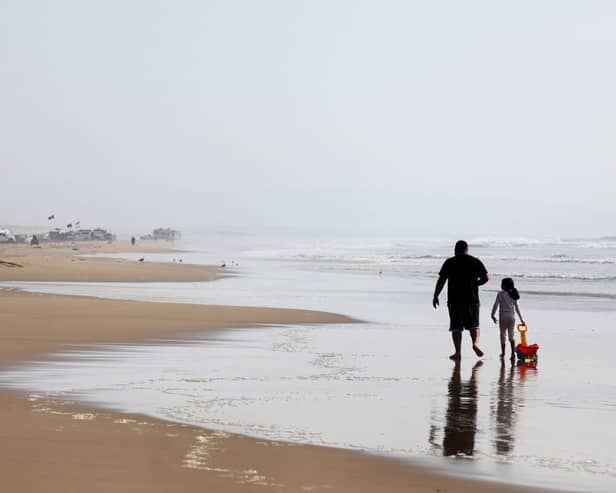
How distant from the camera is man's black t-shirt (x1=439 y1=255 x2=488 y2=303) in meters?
13.5

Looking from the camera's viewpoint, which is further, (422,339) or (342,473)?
(422,339)

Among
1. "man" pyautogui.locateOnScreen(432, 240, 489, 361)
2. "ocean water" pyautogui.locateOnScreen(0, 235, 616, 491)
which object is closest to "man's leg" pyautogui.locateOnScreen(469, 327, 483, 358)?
"man" pyautogui.locateOnScreen(432, 240, 489, 361)

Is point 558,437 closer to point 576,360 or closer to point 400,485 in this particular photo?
point 400,485

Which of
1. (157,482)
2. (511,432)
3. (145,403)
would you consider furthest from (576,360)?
(157,482)

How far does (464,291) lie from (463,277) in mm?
209

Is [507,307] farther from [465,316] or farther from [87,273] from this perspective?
[87,273]

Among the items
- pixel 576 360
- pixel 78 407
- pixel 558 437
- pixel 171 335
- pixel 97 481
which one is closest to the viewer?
pixel 97 481

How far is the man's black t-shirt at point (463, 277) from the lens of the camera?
532 inches

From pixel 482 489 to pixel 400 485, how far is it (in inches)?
20.8

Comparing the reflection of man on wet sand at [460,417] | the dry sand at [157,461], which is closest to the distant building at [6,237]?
the reflection of man on wet sand at [460,417]

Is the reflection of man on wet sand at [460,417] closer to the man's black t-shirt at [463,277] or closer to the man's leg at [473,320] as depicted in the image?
the man's leg at [473,320]

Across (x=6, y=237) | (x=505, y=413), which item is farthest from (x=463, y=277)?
(x=6, y=237)

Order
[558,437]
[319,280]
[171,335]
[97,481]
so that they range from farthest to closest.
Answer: [319,280]
[171,335]
[558,437]
[97,481]

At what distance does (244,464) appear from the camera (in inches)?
255
